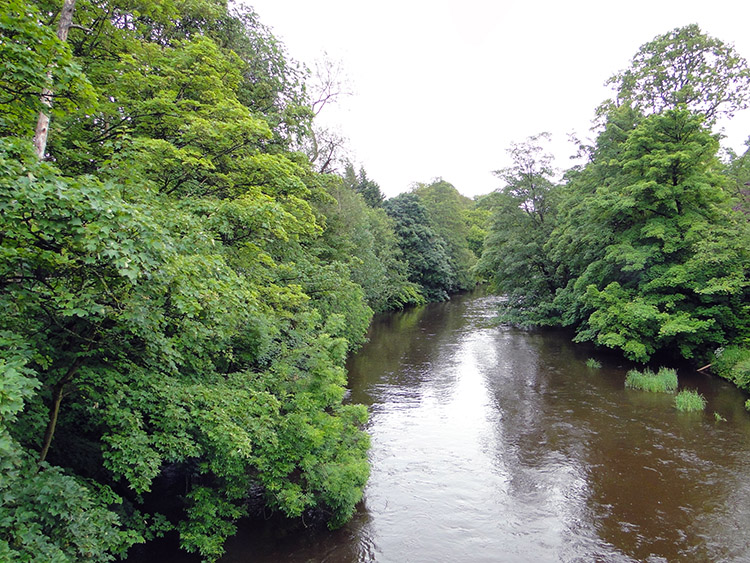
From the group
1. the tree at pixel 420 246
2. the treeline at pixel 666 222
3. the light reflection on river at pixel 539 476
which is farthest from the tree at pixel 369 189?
the light reflection on river at pixel 539 476

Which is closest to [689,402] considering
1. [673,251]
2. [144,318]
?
[673,251]

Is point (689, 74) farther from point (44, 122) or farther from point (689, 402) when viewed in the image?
point (44, 122)

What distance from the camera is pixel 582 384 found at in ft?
58.0

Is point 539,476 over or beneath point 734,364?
beneath

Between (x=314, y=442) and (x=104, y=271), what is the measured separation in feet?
15.9

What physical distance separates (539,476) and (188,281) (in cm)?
970

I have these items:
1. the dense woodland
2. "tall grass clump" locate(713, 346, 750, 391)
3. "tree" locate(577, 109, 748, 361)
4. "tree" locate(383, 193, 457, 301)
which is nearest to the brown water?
"tall grass clump" locate(713, 346, 750, 391)

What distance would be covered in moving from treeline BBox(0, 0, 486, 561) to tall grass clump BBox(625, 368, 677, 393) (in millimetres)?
12536

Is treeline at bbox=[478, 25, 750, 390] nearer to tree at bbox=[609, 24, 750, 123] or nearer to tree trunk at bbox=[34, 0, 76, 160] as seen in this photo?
tree at bbox=[609, 24, 750, 123]

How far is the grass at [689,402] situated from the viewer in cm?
1426

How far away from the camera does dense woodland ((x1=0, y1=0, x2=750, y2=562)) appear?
183 inches

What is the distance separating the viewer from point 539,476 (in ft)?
35.4

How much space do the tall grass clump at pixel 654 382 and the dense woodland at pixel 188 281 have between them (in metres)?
1.30

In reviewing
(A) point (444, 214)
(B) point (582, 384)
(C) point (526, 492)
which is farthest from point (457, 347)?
(A) point (444, 214)
